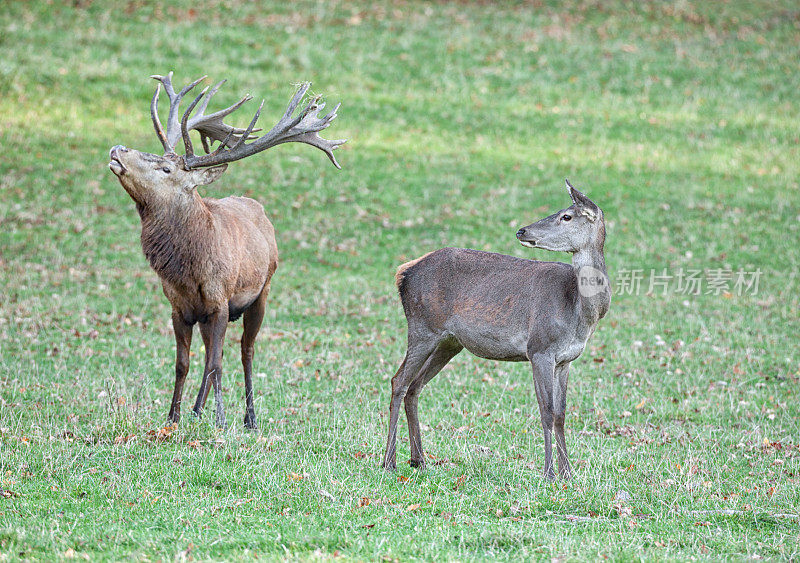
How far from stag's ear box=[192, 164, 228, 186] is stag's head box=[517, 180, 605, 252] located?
9.72ft

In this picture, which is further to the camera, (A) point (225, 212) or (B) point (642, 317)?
(B) point (642, 317)

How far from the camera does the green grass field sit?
19.5 feet

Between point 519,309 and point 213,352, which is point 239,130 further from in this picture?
point 519,309

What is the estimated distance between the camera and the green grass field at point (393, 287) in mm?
5953

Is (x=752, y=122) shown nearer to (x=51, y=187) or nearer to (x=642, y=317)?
(x=642, y=317)

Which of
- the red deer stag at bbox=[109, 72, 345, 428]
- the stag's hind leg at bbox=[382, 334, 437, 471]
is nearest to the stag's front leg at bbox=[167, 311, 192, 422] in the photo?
the red deer stag at bbox=[109, 72, 345, 428]

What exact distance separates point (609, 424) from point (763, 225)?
10.3 meters

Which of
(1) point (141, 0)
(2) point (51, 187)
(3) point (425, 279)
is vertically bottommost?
(2) point (51, 187)

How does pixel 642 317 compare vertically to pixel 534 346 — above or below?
below

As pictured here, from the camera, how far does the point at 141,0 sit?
2678 centimetres

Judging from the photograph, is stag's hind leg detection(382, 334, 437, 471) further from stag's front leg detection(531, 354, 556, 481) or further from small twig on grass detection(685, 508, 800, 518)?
small twig on grass detection(685, 508, 800, 518)

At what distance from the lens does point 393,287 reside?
14.8 meters

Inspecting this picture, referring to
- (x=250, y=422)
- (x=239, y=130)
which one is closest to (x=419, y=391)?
(x=250, y=422)

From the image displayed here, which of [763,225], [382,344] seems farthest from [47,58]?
[763,225]
